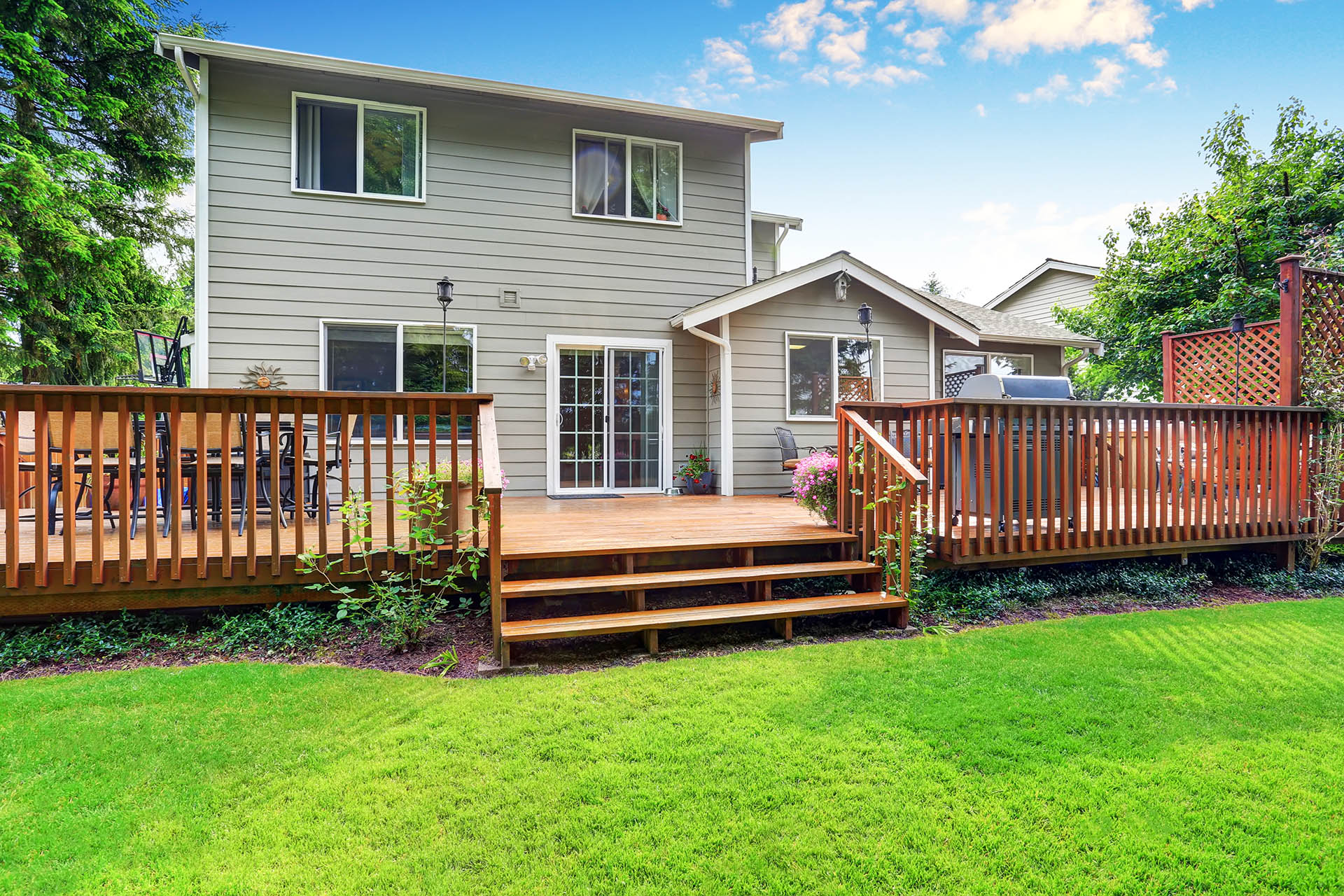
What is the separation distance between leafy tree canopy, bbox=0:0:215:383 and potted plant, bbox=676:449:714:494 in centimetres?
937

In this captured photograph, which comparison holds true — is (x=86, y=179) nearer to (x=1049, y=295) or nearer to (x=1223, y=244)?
(x=1223, y=244)

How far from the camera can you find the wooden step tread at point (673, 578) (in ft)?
11.8

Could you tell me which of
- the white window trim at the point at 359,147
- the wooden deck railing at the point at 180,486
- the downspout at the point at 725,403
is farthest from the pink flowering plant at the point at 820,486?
the white window trim at the point at 359,147

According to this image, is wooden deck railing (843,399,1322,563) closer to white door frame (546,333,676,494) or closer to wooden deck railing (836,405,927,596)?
wooden deck railing (836,405,927,596)

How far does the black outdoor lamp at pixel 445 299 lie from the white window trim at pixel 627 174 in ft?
5.94

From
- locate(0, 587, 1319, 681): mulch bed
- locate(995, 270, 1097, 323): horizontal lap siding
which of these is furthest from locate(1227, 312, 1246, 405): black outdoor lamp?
locate(995, 270, 1097, 323): horizontal lap siding

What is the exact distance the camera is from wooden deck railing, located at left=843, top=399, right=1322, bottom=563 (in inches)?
174

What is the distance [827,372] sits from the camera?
8250mm

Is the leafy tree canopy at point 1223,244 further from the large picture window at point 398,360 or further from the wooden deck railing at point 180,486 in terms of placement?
the wooden deck railing at point 180,486

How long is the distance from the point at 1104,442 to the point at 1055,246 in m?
41.2

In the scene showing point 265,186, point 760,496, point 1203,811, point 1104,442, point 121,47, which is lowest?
point 1203,811

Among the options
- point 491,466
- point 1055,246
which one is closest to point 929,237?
point 1055,246

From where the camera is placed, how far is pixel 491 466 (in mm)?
3275

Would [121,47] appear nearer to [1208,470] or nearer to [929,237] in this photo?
[1208,470]
